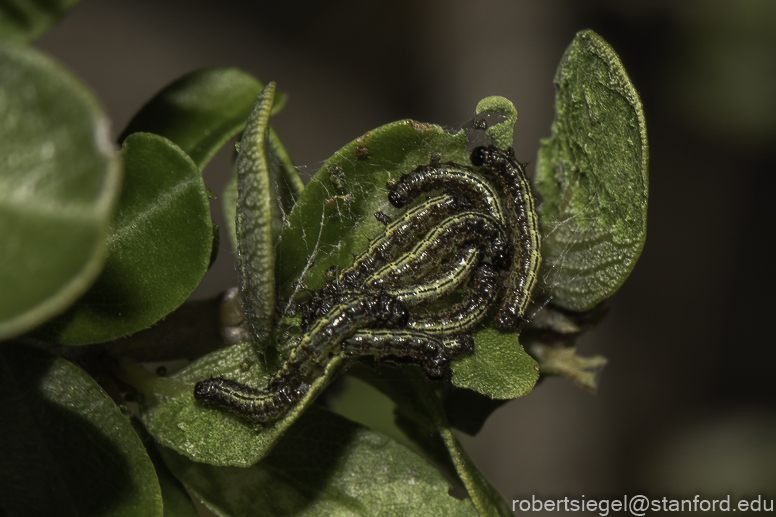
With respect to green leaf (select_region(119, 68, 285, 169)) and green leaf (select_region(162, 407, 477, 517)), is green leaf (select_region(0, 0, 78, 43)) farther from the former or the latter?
green leaf (select_region(162, 407, 477, 517))

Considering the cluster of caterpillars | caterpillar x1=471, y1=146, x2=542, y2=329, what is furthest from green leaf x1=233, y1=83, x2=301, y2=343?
caterpillar x1=471, y1=146, x2=542, y2=329

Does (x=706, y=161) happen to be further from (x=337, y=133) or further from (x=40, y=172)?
(x=40, y=172)

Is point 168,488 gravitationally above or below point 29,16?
below

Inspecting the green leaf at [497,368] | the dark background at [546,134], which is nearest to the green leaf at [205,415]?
the green leaf at [497,368]

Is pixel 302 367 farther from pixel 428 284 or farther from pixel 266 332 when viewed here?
pixel 428 284

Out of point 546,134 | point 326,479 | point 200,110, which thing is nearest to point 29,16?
point 200,110

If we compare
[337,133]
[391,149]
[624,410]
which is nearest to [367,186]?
[391,149]

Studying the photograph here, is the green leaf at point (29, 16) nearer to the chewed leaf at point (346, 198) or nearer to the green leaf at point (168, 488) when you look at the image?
the chewed leaf at point (346, 198)
